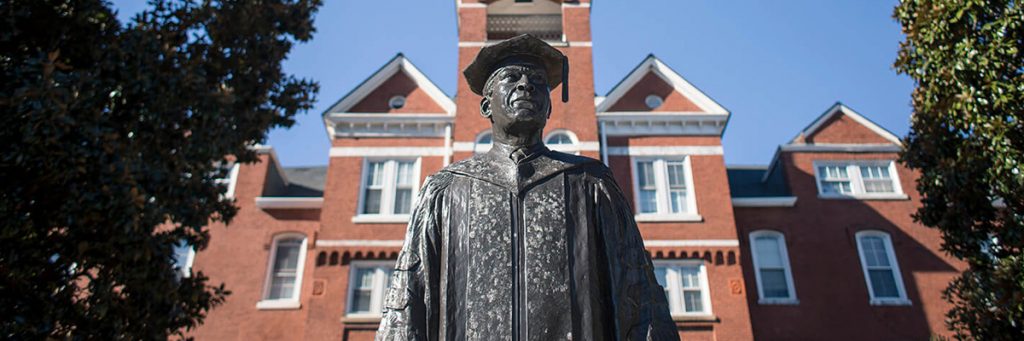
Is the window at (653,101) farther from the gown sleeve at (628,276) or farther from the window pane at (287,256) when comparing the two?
the gown sleeve at (628,276)

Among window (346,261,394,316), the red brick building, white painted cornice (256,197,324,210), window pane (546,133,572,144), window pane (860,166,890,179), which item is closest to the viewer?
window (346,261,394,316)

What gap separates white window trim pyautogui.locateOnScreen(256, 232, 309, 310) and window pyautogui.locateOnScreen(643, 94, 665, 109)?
1146 cm

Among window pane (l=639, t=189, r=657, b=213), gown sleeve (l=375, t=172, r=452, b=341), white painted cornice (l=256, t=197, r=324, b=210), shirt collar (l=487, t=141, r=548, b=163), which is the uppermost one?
Answer: white painted cornice (l=256, t=197, r=324, b=210)

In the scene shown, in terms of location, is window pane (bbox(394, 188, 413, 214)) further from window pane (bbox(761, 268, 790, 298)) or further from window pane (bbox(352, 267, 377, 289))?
window pane (bbox(761, 268, 790, 298))

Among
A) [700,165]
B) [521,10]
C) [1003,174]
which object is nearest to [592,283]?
[1003,174]

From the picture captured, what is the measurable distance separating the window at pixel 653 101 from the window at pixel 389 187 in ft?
24.9

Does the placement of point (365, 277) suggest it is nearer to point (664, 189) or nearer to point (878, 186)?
point (664, 189)

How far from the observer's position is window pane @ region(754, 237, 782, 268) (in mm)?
19969

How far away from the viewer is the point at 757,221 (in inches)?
808

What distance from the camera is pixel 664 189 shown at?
64.5ft

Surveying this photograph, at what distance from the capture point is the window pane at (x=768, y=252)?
20.0m

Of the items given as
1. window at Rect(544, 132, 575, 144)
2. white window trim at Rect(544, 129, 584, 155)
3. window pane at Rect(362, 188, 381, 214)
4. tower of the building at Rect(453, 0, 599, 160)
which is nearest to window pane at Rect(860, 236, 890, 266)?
tower of the building at Rect(453, 0, 599, 160)

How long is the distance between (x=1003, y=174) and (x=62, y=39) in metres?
12.8

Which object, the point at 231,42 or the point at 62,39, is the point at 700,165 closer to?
the point at 231,42
